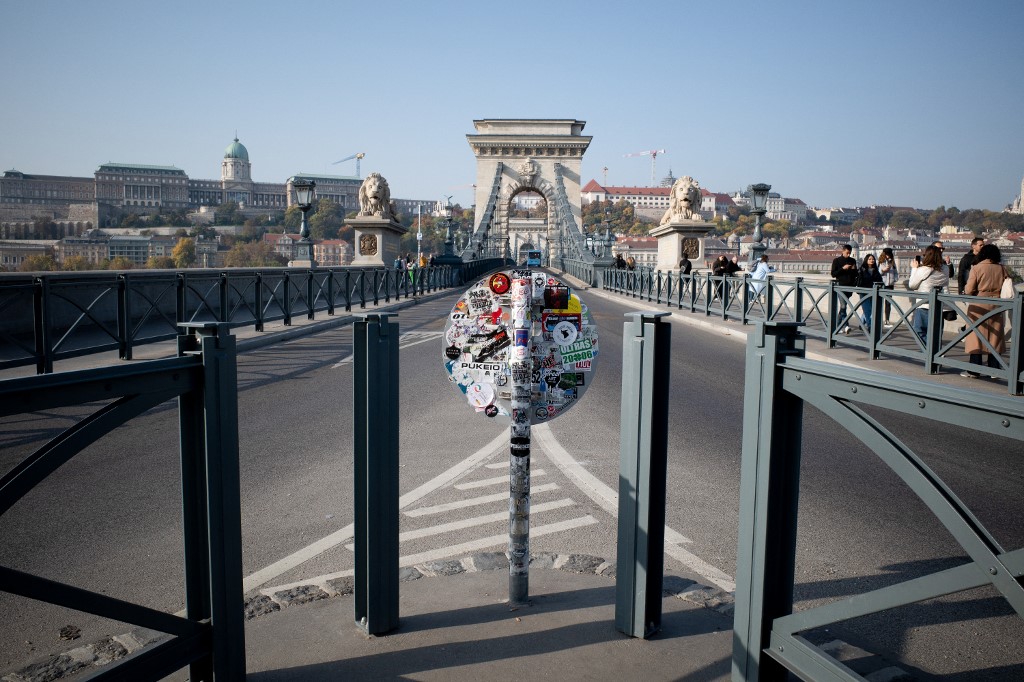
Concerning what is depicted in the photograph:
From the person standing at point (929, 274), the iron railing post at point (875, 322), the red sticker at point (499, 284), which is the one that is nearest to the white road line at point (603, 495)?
the red sticker at point (499, 284)

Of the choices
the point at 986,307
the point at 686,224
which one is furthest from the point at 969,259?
the point at 686,224

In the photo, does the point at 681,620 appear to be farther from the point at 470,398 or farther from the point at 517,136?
the point at 517,136

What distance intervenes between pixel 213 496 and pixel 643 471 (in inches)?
60.9

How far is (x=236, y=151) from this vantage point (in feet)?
581

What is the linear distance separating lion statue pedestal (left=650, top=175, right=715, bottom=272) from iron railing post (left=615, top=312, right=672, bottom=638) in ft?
84.1

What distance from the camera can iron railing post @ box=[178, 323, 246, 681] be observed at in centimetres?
244

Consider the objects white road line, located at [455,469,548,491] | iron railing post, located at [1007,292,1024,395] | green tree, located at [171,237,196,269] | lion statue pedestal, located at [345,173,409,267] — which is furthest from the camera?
green tree, located at [171,237,196,269]

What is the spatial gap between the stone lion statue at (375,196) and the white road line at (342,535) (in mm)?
22985

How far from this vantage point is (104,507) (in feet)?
15.7

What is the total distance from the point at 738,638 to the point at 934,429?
6202 millimetres

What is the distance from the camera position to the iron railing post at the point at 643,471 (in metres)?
2.94

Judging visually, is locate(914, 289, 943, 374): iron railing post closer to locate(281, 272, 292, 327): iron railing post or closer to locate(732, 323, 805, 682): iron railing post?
locate(732, 323, 805, 682): iron railing post

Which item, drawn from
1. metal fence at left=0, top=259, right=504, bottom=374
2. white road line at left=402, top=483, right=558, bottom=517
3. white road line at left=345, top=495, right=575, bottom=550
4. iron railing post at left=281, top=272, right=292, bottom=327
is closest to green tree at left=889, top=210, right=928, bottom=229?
iron railing post at left=281, top=272, right=292, bottom=327

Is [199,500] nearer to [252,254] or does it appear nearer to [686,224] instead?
[686,224]
